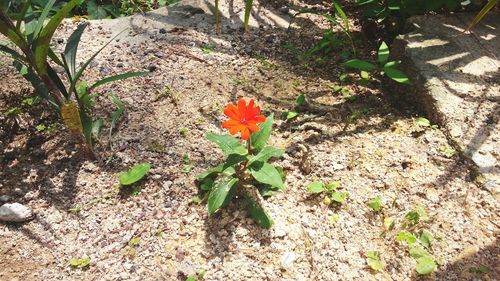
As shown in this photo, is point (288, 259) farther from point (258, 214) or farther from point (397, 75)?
point (397, 75)

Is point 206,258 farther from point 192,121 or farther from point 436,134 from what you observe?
point 436,134

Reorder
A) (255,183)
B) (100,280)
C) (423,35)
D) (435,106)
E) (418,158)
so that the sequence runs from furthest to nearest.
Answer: (423,35)
(435,106)
(418,158)
(255,183)
(100,280)

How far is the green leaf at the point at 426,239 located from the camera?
190 cm

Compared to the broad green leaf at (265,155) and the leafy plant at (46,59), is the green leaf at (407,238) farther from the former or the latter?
the leafy plant at (46,59)

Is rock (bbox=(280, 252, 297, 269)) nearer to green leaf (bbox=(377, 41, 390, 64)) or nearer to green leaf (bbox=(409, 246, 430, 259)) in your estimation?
green leaf (bbox=(409, 246, 430, 259))

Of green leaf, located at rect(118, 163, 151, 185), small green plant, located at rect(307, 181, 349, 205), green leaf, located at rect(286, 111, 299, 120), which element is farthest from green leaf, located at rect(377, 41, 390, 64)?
green leaf, located at rect(118, 163, 151, 185)

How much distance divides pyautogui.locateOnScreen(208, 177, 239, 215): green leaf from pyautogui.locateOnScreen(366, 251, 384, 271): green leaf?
70 cm

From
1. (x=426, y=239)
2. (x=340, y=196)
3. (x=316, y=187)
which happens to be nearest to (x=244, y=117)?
(x=316, y=187)

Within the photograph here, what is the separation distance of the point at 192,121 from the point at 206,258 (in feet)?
2.98

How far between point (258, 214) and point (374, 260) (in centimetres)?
58

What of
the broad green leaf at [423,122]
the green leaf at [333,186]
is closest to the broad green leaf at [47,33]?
the green leaf at [333,186]

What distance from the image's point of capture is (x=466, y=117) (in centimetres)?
240

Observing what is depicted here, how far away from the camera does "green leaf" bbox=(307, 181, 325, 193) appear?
6.83ft

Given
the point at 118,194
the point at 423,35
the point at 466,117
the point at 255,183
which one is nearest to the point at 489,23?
the point at 423,35
